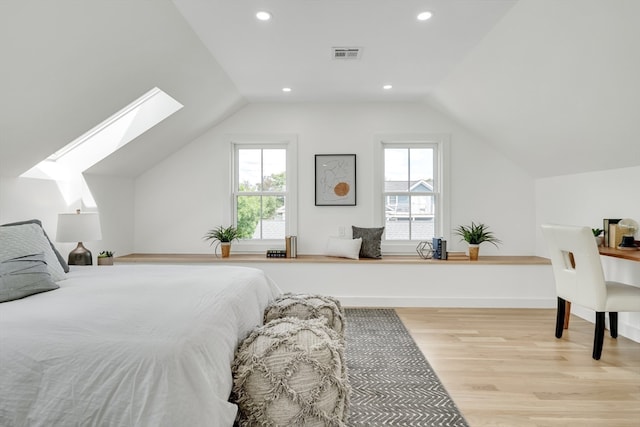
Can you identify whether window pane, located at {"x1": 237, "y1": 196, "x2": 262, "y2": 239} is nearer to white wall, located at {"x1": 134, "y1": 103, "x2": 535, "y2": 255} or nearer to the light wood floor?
white wall, located at {"x1": 134, "y1": 103, "x2": 535, "y2": 255}

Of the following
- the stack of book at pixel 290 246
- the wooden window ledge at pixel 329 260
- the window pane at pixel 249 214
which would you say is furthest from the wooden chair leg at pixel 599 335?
the window pane at pixel 249 214

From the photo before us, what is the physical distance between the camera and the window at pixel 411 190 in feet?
15.8

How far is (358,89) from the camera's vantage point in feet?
13.6

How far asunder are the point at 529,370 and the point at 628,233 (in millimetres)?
1515

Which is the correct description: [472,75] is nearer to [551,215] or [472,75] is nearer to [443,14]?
[443,14]

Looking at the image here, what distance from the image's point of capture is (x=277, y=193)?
190 inches

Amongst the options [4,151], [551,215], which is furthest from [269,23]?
[551,215]

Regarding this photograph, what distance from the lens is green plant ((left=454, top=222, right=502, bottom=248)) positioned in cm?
434

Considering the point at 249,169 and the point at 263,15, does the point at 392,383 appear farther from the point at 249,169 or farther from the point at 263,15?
the point at 249,169

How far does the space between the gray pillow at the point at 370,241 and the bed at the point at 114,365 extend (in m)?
2.85

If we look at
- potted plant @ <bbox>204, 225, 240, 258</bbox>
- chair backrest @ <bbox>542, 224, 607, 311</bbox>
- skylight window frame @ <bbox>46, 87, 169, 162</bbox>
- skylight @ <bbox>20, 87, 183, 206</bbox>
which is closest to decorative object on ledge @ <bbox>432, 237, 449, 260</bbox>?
chair backrest @ <bbox>542, 224, 607, 311</bbox>

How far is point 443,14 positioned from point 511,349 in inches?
101

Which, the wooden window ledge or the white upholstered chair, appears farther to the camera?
the wooden window ledge

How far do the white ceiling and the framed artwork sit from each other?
889mm
